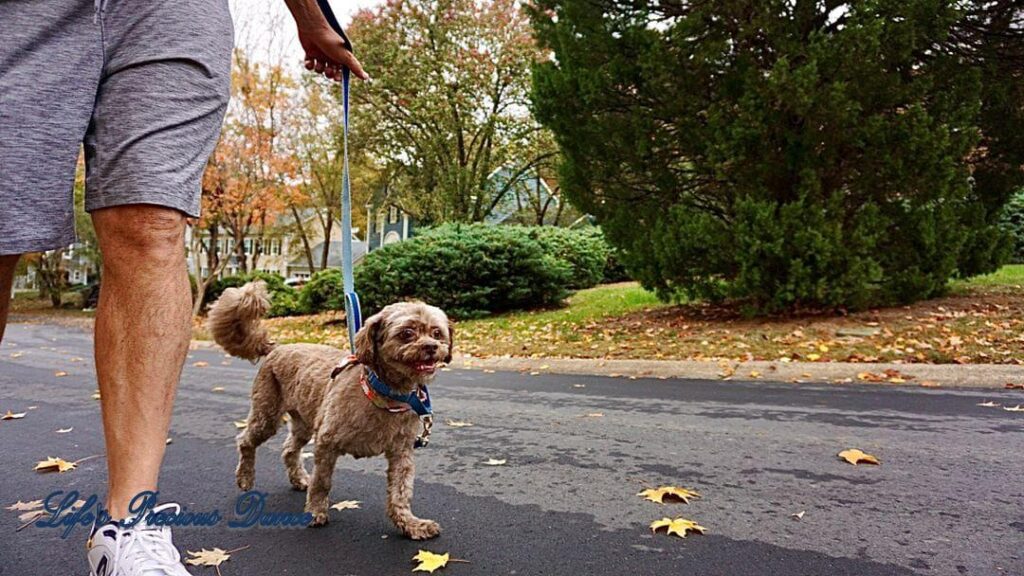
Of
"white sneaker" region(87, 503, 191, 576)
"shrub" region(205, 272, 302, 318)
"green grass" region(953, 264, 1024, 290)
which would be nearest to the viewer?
"white sneaker" region(87, 503, 191, 576)

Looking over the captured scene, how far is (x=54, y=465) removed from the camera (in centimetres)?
334

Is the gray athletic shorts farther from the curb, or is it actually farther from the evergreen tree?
the evergreen tree

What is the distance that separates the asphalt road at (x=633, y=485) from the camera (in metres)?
2.18

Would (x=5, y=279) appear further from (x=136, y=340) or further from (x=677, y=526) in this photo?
(x=677, y=526)

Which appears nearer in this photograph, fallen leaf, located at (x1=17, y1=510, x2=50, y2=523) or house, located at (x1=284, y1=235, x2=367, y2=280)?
fallen leaf, located at (x1=17, y1=510, x2=50, y2=523)

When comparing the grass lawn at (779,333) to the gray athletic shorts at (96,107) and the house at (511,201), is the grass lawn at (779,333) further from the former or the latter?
the house at (511,201)

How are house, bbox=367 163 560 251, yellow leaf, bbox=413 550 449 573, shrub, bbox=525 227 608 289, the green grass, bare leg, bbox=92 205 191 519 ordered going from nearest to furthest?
bare leg, bbox=92 205 191 519, yellow leaf, bbox=413 550 449 573, the green grass, shrub, bbox=525 227 608 289, house, bbox=367 163 560 251

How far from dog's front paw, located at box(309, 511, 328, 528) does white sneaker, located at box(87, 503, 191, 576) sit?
1.02m

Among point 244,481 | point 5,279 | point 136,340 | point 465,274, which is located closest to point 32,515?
point 244,481

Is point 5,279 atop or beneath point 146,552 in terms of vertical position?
atop

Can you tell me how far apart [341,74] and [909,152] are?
824 centimetres

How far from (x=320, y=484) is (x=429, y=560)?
0.65 metres

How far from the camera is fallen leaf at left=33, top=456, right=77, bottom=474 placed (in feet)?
10.9

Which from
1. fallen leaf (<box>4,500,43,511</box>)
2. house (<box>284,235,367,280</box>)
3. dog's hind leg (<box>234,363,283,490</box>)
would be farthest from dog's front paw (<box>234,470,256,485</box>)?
house (<box>284,235,367,280</box>)
